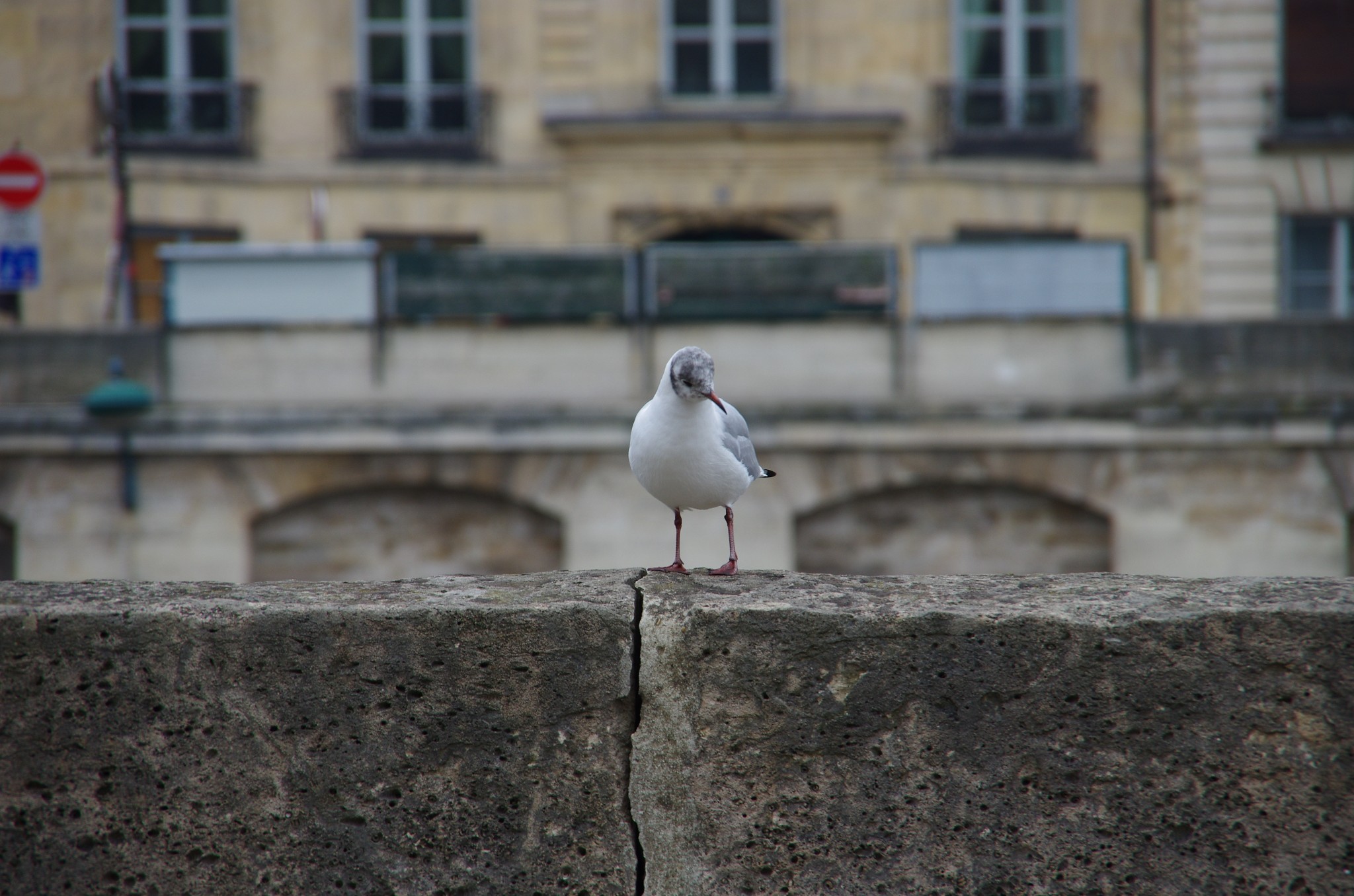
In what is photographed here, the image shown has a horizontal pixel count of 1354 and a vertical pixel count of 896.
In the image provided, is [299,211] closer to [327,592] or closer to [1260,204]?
[1260,204]

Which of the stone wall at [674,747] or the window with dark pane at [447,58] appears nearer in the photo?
the stone wall at [674,747]

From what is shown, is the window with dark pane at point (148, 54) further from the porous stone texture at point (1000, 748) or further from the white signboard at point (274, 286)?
the porous stone texture at point (1000, 748)

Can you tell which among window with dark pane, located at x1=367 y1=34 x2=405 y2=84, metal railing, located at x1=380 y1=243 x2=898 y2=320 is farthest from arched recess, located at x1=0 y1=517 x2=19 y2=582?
window with dark pane, located at x1=367 y1=34 x2=405 y2=84

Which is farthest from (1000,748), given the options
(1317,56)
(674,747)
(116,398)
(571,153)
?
(1317,56)

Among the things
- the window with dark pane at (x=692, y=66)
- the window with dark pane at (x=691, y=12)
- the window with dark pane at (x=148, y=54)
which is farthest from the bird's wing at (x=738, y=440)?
the window with dark pane at (x=148, y=54)

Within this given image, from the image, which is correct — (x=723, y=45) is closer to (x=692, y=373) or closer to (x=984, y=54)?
(x=984, y=54)

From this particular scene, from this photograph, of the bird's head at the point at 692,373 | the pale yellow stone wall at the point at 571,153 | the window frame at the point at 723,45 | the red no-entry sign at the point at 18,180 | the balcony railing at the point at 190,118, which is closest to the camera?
the bird's head at the point at 692,373

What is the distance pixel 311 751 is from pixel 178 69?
51.2 feet

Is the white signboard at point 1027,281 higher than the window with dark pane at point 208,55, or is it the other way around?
the window with dark pane at point 208,55

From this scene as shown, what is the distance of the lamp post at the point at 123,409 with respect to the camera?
38.1ft

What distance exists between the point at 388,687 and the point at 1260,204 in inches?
636

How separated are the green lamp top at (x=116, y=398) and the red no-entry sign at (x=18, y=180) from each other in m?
1.49

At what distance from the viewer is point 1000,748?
8.89 feet

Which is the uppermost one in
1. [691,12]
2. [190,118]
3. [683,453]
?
[691,12]
